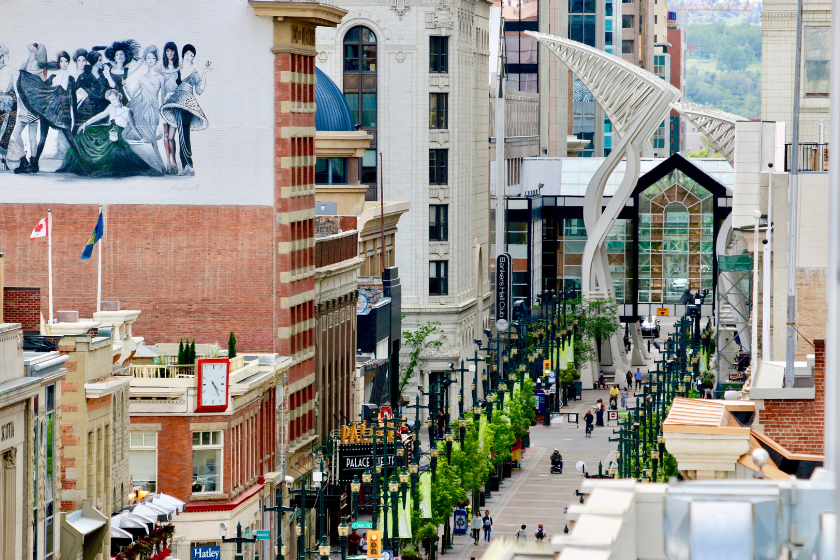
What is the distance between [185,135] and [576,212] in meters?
87.3

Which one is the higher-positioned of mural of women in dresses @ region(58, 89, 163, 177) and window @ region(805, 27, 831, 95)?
window @ region(805, 27, 831, 95)

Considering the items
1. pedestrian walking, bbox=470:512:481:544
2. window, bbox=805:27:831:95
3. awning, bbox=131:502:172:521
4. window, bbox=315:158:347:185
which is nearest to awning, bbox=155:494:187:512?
awning, bbox=131:502:172:521

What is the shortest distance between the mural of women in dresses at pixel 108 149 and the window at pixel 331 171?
30734 mm

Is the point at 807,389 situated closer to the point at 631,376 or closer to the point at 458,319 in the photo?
the point at 458,319

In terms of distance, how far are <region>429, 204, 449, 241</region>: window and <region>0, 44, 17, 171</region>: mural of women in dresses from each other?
5562 cm

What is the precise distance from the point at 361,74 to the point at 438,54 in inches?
220

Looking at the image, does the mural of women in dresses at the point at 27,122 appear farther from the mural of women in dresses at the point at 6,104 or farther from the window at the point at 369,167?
the window at the point at 369,167

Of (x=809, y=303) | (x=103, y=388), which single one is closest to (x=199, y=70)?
(x=103, y=388)

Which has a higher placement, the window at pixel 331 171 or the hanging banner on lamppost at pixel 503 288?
the window at pixel 331 171

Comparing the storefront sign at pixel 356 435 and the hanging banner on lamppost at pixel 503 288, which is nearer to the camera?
the storefront sign at pixel 356 435

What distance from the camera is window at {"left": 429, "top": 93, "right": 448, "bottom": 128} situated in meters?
124

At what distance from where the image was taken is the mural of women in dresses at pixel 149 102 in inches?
2857

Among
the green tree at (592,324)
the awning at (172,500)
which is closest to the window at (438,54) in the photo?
the green tree at (592,324)

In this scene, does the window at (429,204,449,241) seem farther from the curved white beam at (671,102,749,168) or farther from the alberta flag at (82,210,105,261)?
the alberta flag at (82,210,105,261)
